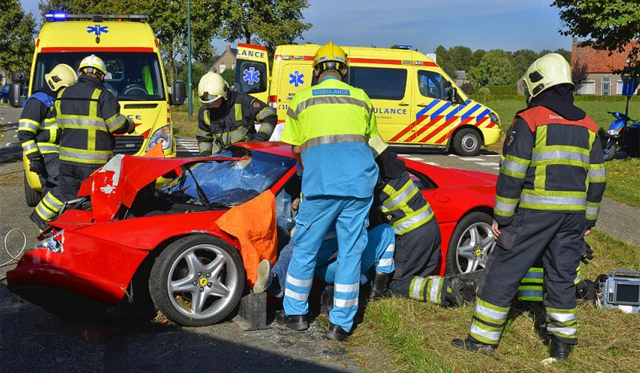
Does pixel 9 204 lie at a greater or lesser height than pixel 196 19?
lesser

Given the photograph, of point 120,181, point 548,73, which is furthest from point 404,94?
point 548,73

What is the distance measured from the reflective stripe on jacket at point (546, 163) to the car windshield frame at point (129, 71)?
250 inches

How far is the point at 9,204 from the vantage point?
9.37 meters

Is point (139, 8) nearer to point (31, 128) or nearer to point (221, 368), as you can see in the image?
point (31, 128)

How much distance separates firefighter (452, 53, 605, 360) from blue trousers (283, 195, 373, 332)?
83 cm

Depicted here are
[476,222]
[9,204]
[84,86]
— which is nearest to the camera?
[476,222]

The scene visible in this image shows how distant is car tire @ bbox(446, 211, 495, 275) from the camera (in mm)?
5723

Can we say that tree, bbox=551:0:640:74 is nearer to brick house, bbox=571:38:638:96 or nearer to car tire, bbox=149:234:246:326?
car tire, bbox=149:234:246:326

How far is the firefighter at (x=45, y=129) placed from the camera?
682 cm

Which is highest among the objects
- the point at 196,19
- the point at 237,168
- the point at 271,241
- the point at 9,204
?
the point at 196,19

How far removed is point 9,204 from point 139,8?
1006 inches

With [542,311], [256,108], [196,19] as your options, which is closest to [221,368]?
[542,311]

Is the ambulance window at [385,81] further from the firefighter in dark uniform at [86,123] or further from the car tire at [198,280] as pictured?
the car tire at [198,280]

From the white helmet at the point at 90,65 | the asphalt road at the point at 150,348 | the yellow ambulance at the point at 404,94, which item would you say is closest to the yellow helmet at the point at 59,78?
the white helmet at the point at 90,65
